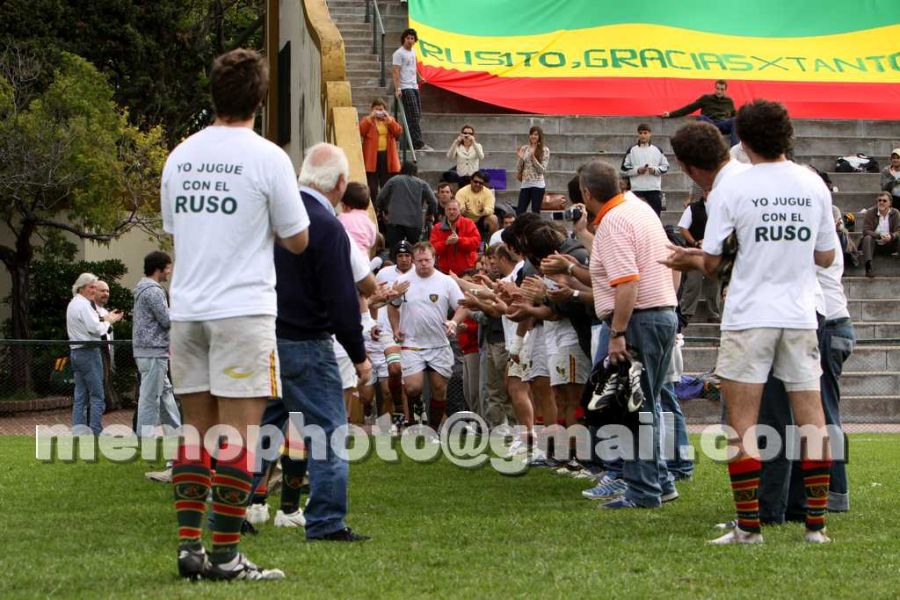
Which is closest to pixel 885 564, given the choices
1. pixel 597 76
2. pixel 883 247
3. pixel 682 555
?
pixel 682 555

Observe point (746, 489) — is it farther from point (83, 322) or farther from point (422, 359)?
point (83, 322)

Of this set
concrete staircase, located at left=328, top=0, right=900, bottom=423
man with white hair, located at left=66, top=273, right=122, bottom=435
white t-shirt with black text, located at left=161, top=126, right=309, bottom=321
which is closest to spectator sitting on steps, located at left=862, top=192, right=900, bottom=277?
concrete staircase, located at left=328, top=0, right=900, bottom=423

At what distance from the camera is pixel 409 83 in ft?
76.6

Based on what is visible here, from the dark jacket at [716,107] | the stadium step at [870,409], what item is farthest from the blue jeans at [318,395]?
the dark jacket at [716,107]

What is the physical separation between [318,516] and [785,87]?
2166 cm

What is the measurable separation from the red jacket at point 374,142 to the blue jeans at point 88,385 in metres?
5.04

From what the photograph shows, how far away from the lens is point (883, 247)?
22344 mm

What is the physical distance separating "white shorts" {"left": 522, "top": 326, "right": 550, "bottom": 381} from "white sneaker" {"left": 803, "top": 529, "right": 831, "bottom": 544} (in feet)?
15.7

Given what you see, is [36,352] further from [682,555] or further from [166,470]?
[682,555]

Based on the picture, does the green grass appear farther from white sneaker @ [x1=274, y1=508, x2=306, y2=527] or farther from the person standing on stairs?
the person standing on stairs

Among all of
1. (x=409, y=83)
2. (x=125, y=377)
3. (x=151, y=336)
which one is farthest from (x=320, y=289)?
(x=409, y=83)

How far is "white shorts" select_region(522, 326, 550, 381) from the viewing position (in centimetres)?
1201

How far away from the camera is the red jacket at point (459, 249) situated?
19.1 m

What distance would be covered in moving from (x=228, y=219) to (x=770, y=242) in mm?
2655
